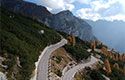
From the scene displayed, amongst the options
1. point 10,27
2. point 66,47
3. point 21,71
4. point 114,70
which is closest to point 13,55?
point 21,71

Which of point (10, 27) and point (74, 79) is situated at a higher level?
point (10, 27)

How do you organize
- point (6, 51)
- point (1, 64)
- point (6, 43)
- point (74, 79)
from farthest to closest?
point (74, 79), point (6, 43), point (6, 51), point (1, 64)

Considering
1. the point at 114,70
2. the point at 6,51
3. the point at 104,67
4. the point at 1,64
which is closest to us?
the point at 1,64

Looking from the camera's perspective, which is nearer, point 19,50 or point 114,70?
point 19,50

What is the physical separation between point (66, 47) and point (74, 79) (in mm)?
47055

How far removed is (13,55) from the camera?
242 ft

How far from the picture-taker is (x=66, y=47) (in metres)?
137

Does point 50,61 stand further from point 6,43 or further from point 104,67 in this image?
point 104,67

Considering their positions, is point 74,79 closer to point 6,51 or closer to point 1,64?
point 6,51

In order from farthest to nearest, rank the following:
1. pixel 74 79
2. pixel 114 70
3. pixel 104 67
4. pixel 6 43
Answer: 1. pixel 114 70
2. pixel 104 67
3. pixel 74 79
4. pixel 6 43

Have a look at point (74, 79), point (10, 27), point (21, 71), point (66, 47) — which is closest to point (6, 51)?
point (21, 71)

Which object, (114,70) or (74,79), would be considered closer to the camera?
(74,79)

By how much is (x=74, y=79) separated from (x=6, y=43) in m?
22.2

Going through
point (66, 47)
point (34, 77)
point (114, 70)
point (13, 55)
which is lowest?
point (114, 70)
